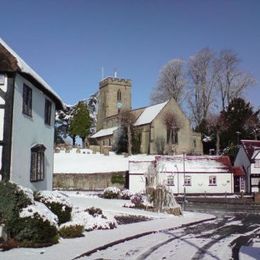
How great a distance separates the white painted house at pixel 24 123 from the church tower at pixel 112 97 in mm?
78891

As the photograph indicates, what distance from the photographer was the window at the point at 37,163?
81.8 ft

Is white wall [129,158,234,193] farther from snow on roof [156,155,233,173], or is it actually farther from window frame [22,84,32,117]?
window frame [22,84,32,117]

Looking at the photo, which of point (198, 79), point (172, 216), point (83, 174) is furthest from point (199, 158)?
point (172, 216)

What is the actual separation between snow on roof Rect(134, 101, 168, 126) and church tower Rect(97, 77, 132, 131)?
18.4 metres

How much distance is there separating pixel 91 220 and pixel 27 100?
691 centimetres

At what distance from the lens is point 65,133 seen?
98.5 meters

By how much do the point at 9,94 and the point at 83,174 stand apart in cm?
3800

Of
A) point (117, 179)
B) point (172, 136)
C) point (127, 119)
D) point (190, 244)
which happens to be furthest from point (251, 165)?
point (190, 244)

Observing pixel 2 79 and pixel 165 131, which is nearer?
pixel 2 79

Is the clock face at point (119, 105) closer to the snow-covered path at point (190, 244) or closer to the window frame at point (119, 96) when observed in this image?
the window frame at point (119, 96)

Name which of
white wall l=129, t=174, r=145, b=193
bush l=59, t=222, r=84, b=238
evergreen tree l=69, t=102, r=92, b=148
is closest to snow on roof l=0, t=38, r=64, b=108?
bush l=59, t=222, r=84, b=238

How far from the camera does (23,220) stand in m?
15.4

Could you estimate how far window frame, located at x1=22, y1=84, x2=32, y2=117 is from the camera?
23.1m

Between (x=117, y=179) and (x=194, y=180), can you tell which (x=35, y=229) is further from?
(x=117, y=179)
